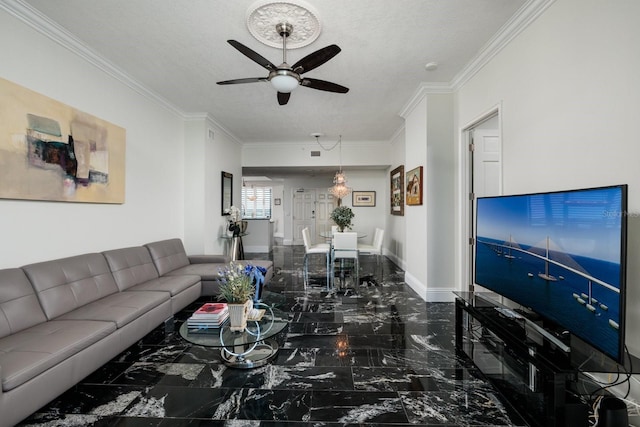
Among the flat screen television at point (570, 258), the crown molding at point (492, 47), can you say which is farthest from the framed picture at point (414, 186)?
the flat screen television at point (570, 258)

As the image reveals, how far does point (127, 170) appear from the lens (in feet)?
11.4

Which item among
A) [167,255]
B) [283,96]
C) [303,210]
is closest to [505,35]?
[283,96]

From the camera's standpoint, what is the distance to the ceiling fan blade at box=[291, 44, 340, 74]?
86.0 inches

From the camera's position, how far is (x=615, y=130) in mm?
1612

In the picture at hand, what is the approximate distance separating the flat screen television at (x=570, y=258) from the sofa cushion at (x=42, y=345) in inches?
115

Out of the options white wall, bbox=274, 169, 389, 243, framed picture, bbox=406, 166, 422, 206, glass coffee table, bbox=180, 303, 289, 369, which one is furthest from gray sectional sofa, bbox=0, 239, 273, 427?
white wall, bbox=274, 169, 389, 243

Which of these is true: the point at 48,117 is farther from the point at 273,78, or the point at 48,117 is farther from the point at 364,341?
the point at 364,341

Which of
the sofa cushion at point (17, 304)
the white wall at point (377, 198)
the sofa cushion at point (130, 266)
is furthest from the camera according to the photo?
the white wall at point (377, 198)

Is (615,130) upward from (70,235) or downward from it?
upward

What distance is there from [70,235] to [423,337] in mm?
3555

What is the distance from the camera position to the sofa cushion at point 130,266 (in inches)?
116

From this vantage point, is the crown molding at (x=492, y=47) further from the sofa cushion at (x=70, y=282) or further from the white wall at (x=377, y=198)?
the sofa cushion at (x=70, y=282)

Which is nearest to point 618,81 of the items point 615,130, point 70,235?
point 615,130

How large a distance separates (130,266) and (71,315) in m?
0.97
